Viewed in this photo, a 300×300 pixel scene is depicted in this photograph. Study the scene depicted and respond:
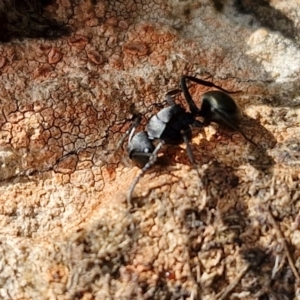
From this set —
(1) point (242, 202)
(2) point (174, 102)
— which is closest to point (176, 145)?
(2) point (174, 102)

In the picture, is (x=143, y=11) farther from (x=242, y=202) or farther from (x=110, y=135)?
(x=242, y=202)

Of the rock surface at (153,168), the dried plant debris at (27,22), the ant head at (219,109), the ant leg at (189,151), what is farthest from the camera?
the dried plant debris at (27,22)

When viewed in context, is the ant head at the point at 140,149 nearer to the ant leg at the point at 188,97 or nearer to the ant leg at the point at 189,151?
the ant leg at the point at 189,151

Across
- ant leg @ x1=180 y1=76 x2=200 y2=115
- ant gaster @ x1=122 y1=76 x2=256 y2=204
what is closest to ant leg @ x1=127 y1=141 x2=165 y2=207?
ant gaster @ x1=122 y1=76 x2=256 y2=204

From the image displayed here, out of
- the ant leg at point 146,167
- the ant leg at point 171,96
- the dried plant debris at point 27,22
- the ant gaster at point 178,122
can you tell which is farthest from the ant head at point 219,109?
the dried plant debris at point 27,22

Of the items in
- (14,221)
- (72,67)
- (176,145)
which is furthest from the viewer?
(72,67)

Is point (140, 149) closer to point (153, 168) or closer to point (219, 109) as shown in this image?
point (153, 168)

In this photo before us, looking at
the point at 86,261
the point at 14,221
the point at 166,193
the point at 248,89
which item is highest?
the point at 248,89

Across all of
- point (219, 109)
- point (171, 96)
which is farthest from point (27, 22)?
point (219, 109)
